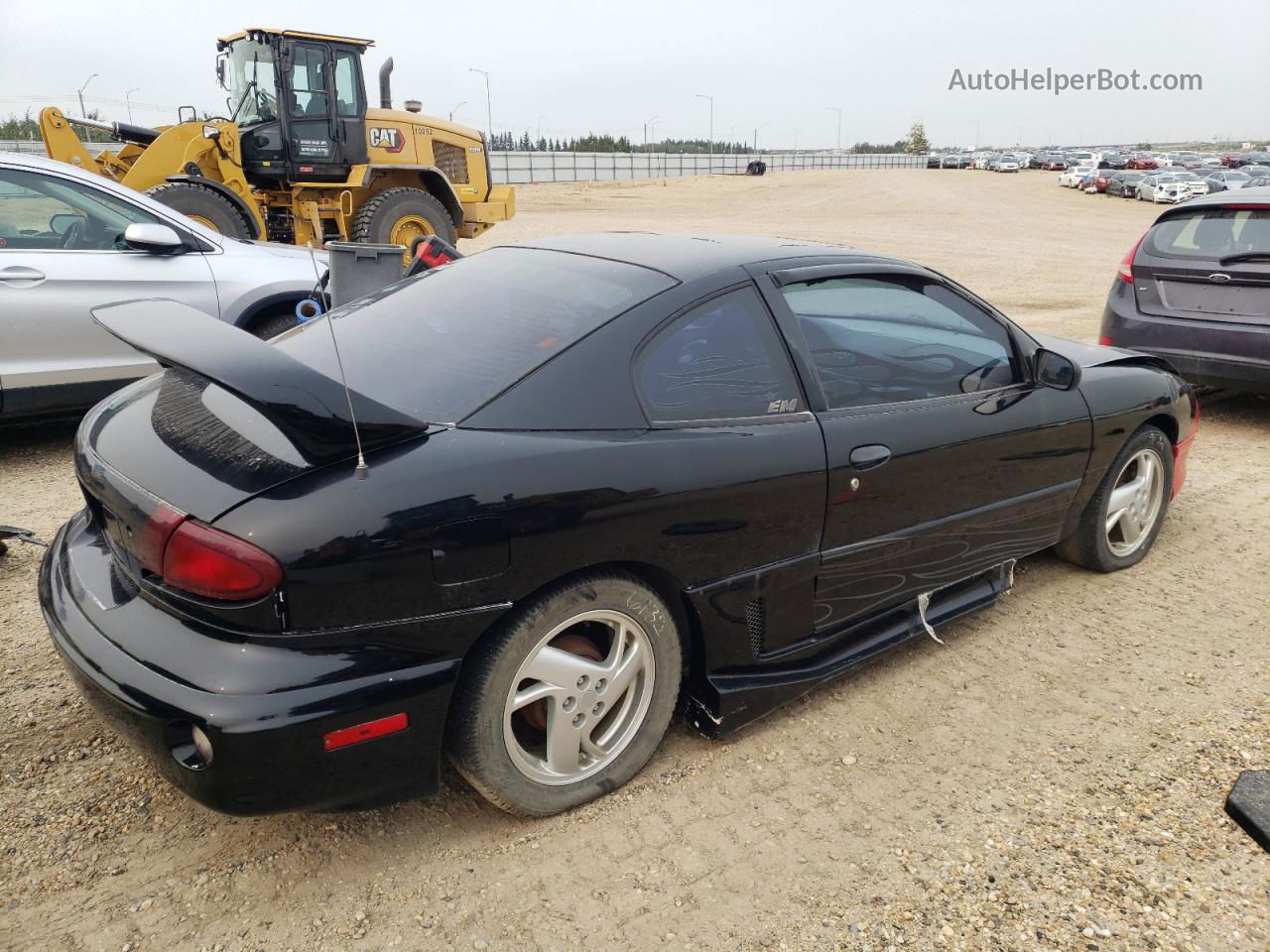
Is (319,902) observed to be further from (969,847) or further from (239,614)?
(969,847)

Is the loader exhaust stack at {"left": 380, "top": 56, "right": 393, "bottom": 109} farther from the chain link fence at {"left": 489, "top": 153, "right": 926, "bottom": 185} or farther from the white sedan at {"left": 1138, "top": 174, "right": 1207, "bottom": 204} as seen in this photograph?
the white sedan at {"left": 1138, "top": 174, "right": 1207, "bottom": 204}

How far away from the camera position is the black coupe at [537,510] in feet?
6.75

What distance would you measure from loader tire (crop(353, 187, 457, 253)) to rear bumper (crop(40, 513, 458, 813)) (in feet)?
33.1

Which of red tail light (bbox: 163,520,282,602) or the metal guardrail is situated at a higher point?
the metal guardrail

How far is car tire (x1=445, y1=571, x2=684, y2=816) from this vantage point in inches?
90.7

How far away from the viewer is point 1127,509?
421cm

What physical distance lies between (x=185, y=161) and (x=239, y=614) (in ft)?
34.6

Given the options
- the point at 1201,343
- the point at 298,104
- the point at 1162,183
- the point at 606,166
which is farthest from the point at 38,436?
the point at 606,166

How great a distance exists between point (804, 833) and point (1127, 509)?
8.23 ft

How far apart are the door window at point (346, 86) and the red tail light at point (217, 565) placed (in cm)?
1112

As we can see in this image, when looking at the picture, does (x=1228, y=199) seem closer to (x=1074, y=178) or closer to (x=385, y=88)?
(x=385, y=88)

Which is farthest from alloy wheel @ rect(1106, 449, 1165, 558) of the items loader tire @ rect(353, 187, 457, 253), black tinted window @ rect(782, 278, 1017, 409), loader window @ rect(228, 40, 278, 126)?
loader window @ rect(228, 40, 278, 126)

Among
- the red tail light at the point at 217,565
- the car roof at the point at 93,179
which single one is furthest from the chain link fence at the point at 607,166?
the red tail light at the point at 217,565

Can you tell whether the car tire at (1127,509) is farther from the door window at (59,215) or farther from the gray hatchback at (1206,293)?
the door window at (59,215)
